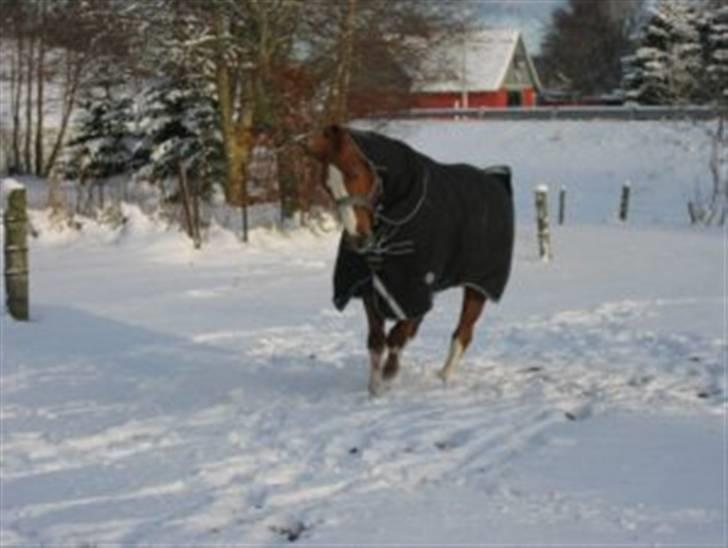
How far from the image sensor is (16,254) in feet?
36.8

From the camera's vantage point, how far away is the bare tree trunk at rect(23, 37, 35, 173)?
31.6m

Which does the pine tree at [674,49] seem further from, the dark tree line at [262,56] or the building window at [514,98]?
the dark tree line at [262,56]

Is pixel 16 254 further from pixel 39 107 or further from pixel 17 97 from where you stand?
pixel 17 97

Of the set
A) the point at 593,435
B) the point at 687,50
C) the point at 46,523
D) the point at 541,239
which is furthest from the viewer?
the point at 687,50

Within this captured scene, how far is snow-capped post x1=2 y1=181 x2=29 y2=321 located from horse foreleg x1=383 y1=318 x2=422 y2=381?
4.27 meters

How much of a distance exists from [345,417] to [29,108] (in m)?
27.7

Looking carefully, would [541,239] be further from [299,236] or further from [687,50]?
[687,50]

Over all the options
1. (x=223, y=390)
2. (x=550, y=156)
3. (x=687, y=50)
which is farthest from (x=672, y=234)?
(x=687, y=50)

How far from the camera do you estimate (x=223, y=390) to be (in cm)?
820

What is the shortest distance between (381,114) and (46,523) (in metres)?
17.6

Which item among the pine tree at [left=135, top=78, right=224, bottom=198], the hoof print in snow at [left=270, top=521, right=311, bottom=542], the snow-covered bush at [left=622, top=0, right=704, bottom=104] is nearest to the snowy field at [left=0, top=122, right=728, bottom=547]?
the hoof print in snow at [left=270, top=521, right=311, bottom=542]

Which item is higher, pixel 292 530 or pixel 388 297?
pixel 388 297

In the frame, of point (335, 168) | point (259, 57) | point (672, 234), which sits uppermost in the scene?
point (259, 57)

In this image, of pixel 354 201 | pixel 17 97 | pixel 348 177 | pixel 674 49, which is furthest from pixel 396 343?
pixel 674 49
